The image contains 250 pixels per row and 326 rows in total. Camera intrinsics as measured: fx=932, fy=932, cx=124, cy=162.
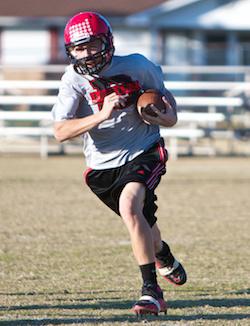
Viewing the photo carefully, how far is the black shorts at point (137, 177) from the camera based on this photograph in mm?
5156

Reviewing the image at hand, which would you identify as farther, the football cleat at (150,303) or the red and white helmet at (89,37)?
the red and white helmet at (89,37)

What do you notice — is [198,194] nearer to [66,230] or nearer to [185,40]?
[66,230]

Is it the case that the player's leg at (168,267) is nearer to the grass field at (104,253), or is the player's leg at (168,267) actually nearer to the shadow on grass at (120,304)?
the grass field at (104,253)

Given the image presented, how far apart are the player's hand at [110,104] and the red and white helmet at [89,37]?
0.74ft

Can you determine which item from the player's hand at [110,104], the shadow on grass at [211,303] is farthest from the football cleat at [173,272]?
the player's hand at [110,104]

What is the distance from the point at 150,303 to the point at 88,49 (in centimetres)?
140

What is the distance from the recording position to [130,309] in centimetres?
508

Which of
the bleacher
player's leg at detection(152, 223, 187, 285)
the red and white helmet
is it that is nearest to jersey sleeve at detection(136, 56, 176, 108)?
the red and white helmet

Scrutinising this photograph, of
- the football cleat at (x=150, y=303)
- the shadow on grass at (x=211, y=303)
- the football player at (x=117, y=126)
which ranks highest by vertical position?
the football player at (x=117, y=126)

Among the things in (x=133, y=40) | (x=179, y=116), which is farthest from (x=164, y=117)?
(x=133, y=40)

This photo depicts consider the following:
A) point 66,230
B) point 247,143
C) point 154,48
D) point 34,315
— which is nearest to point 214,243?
point 66,230

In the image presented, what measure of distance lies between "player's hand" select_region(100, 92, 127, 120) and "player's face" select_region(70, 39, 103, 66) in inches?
9.7

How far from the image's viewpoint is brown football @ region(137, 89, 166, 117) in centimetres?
508

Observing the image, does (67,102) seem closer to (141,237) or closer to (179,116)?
(141,237)
